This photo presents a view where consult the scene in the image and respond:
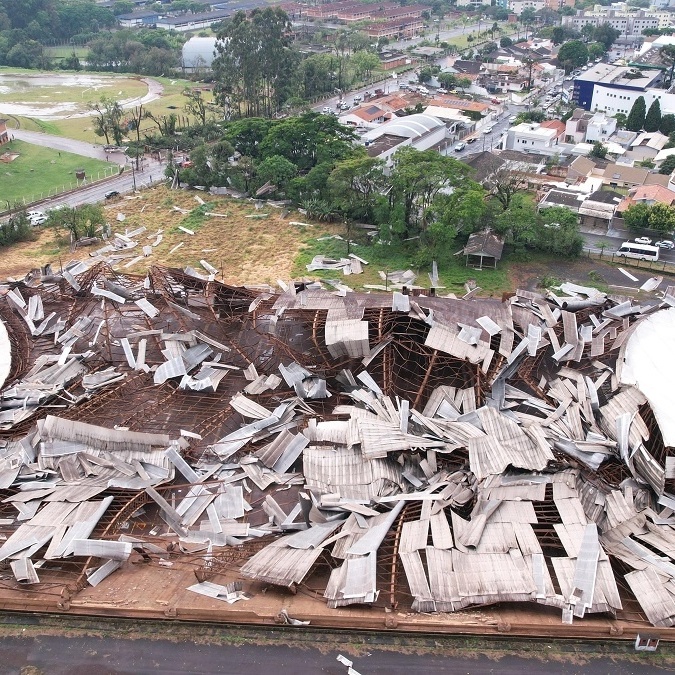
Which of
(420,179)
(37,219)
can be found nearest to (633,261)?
(420,179)

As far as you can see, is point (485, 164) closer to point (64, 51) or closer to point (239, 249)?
point (239, 249)

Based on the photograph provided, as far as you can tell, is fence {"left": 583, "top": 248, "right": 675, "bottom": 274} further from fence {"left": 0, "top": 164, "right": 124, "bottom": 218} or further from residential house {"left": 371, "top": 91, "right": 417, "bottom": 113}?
fence {"left": 0, "top": 164, "right": 124, "bottom": 218}

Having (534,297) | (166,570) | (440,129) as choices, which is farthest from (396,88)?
(166,570)

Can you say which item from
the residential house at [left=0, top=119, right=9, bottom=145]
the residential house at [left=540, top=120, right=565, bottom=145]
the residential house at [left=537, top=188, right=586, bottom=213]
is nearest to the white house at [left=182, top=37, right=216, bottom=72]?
the residential house at [left=0, top=119, right=9, bottom=145]

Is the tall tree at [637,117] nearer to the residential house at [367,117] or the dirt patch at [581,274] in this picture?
the residential house at [367,117]

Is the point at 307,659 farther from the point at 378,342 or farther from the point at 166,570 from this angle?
the point at 378,342
